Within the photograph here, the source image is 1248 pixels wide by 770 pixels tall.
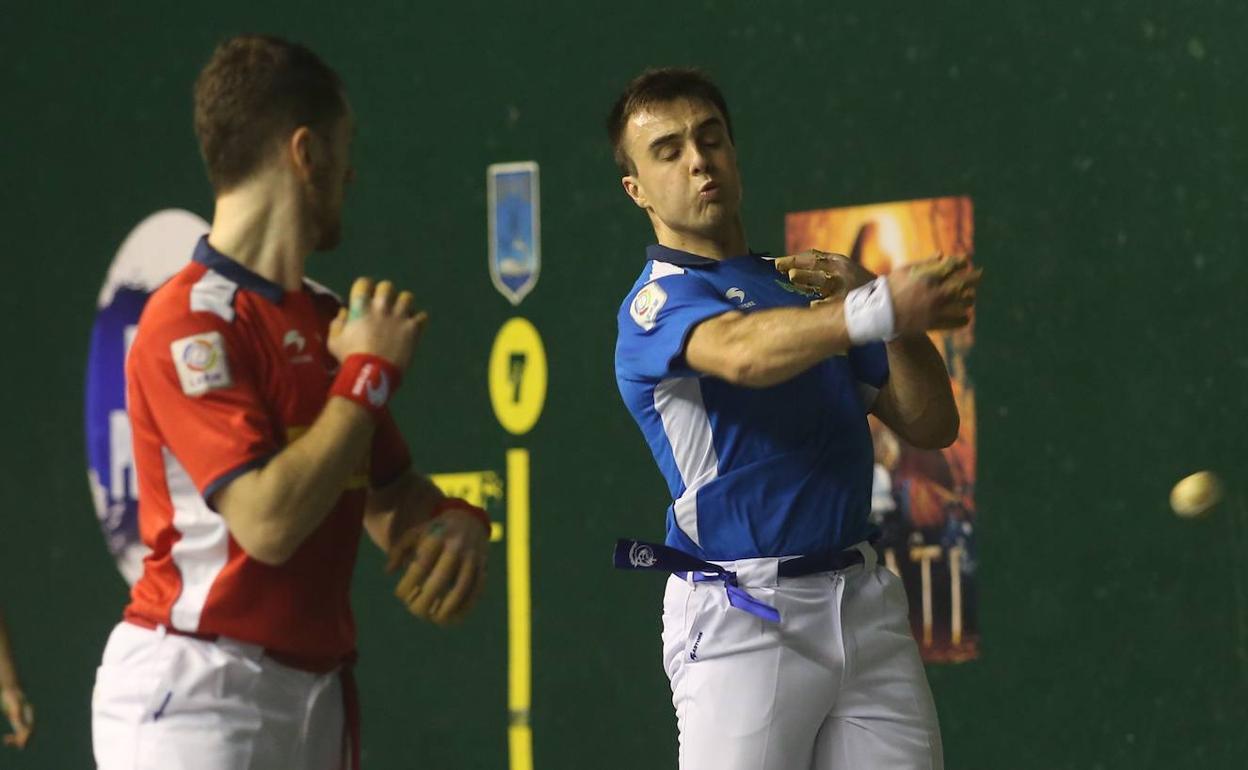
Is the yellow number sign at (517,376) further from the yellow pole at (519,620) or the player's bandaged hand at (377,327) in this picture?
the player's bandaged hand at (377,327)

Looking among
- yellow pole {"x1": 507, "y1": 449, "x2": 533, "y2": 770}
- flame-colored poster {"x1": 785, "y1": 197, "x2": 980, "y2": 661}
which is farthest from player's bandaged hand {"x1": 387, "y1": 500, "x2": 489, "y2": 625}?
yellow pole {"x1": 507, "y1": 449, "x2": 533, "y2": 770}

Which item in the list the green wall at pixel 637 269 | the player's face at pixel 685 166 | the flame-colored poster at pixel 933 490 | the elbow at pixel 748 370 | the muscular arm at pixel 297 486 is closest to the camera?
the muscular arm at pixel 297 486

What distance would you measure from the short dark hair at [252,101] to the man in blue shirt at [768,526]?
650 mm

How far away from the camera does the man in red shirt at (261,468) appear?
1896 mm

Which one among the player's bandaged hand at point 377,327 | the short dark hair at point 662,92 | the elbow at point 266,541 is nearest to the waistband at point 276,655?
the elbow at point 266,541

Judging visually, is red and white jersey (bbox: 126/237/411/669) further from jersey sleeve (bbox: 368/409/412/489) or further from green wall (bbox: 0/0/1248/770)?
green wall (bbox: 0/0/1248/770)

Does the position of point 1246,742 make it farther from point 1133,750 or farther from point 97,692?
point 97,692

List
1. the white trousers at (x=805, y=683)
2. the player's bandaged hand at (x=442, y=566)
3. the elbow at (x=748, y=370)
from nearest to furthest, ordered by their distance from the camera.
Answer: the player's bandaged hand at (x=442, y=566) < the elbow at (x=748, y=370) < the white trousers at (x=805, y=683)

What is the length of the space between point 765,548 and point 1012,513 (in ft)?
3.47

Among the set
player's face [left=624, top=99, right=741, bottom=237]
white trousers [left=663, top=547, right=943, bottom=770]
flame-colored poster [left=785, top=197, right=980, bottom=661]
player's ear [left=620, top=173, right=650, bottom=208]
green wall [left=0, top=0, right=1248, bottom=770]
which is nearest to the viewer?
white trousers [left=663, top=547, right=943, bottom=770]

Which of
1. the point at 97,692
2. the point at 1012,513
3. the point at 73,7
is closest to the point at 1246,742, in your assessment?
the point at 1012,513

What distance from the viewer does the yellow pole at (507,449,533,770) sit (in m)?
3.99

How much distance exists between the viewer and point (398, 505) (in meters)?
2.14

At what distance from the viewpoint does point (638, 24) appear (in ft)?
12.8
